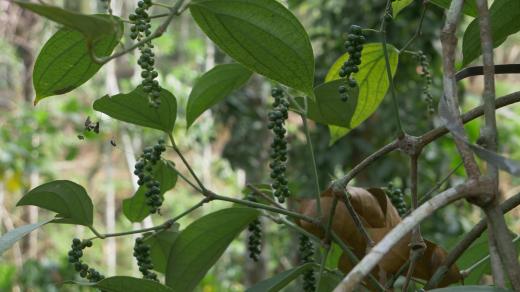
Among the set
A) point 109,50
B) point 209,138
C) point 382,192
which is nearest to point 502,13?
point 382,192

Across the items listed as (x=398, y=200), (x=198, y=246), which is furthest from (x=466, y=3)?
(x=198, y=246)

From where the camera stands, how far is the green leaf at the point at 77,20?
315 millimetres

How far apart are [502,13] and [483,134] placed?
0.53 ft

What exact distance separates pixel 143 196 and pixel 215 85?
115mm

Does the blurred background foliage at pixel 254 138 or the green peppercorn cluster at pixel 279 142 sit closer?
the green peppercorn cluster at pixel 279 142

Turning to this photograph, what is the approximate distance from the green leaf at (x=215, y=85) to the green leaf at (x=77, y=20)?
228 millimetres

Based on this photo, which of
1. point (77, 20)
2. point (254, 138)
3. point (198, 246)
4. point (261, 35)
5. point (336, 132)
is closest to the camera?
point (77, 20)

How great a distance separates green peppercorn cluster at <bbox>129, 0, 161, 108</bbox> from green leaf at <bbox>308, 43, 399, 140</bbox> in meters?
0.15

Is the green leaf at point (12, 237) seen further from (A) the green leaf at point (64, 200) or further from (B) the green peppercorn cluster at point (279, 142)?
(B) the green peppercorn cluster at point (279, 142)

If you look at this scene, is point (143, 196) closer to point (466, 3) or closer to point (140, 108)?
point (140, 108)

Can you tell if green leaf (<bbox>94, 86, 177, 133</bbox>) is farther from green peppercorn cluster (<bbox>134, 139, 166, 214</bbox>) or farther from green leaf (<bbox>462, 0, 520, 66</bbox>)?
green leaf (<bbox>462, 0, 520, 66</bbox>)

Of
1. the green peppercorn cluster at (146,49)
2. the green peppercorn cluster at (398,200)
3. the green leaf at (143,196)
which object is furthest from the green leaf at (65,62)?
the green peppercorn cluster at (398,200)

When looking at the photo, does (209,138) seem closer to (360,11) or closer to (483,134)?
→ (360,11)

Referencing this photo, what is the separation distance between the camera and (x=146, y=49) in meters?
0.44
